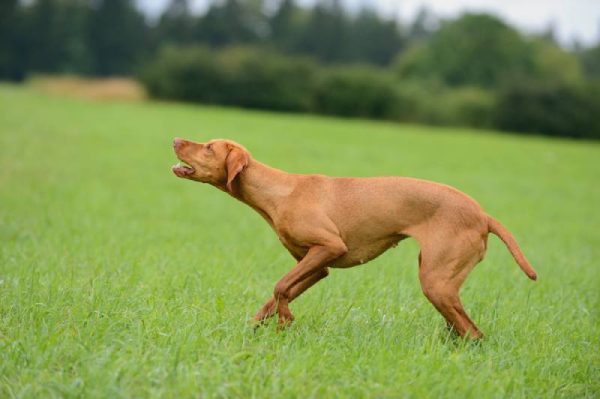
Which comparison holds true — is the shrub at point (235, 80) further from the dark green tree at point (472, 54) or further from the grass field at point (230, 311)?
the grass field at point (230, 311)

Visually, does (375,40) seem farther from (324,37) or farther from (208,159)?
(208,159)

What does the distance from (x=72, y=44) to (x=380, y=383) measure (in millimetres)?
83869

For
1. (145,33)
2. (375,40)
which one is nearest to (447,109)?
(375,40)

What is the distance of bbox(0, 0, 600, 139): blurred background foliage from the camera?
185 feet

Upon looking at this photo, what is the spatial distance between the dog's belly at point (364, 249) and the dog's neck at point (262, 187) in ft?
2.16

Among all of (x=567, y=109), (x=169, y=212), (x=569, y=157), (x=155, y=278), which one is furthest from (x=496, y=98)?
(x=155, y=278)

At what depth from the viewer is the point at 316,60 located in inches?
2960

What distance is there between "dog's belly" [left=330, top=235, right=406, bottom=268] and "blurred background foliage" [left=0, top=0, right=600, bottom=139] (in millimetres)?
51782

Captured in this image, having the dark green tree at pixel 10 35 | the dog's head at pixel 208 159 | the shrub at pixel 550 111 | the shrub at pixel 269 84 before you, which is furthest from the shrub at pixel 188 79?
the dog's head at pixel 208 159

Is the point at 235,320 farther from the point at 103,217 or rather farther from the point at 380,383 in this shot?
the point at 103,217

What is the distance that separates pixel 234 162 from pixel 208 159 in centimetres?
22

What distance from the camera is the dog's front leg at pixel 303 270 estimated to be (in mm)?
5488

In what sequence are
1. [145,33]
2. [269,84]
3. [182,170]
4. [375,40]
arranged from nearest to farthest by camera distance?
1. [182,170]
2. [269,84]
3. [145,33]
4. [375,40]

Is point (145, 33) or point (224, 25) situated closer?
point (145, 33)
